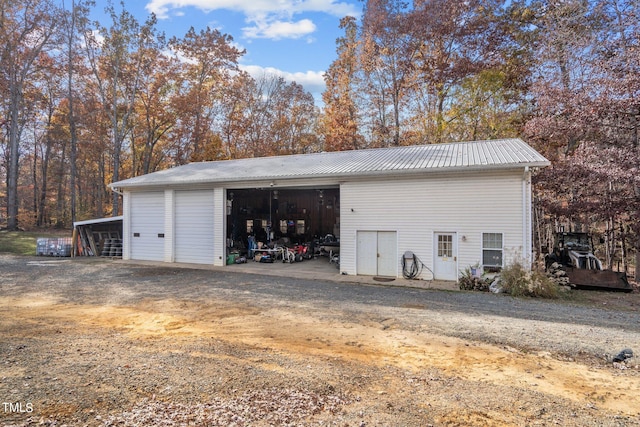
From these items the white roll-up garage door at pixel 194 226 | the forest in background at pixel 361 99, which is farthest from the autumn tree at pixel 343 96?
the white roll-up garage door at pixel 194 226

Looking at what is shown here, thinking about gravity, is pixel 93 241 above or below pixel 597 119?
below

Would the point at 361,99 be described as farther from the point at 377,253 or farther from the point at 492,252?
the point at 492,252

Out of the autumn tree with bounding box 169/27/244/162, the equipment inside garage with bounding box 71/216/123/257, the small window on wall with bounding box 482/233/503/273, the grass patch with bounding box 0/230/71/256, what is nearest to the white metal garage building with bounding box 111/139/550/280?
the small window on wall with bounding box 482/233/503/273

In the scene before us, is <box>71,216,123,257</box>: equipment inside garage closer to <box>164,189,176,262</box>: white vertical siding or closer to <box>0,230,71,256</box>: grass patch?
<box>0,230,71,256</box>: grass patch

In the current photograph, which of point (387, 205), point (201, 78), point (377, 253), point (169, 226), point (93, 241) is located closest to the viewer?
point (387, 205)

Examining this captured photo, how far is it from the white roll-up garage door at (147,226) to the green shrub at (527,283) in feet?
43.3

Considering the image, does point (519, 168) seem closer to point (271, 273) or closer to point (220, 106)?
point (271, 273)

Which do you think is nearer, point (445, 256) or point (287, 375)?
point (287, 375)

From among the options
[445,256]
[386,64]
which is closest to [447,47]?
[386,64]

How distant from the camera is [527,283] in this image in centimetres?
870

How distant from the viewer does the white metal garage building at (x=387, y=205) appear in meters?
9.85

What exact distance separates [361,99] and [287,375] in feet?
70.6

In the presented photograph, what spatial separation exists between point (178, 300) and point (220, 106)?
22218mm

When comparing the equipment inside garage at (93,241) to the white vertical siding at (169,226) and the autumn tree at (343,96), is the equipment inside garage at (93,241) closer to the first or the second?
the white vertical siding at (169,226)
